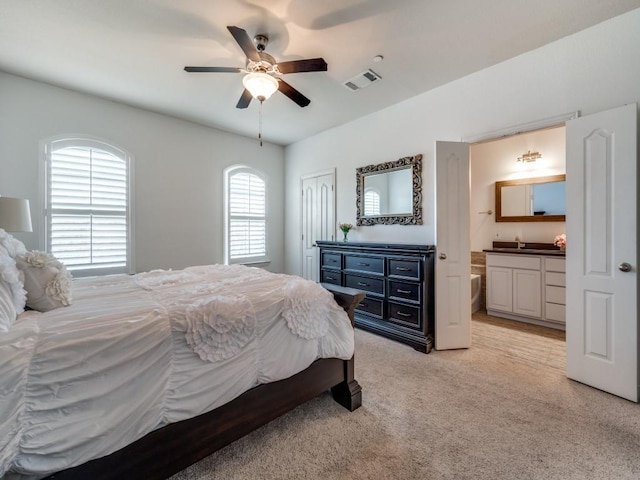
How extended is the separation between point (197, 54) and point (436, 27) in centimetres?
215

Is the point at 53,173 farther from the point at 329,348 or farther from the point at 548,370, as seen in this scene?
the point at 548,370

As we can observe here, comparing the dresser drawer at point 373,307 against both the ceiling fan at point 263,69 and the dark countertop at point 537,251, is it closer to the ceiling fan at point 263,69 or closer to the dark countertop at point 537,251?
the dark countertop at point 537,251

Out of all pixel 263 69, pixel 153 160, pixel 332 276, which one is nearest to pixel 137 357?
pixel 263 69

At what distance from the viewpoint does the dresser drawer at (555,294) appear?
3.37 meters

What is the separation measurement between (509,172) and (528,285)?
182cm

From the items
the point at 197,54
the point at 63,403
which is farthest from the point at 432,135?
the point at 63,403

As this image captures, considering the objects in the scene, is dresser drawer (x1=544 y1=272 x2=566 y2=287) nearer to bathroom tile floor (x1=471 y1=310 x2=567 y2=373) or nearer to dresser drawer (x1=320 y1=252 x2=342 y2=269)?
bathroom tile floor (x1=471 y1=310 x2=567 y2=373)

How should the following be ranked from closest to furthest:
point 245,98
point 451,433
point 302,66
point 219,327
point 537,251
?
point 219,327 < point 451,433 < point 302,66 < point 245,98 < point 537,251

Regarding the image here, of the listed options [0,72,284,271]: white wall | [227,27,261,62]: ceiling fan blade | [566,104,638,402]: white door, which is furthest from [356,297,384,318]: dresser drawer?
[227,27,261,62]: ceiling fan blade

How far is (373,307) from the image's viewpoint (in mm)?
3311

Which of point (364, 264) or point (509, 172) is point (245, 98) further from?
point (509, 172)

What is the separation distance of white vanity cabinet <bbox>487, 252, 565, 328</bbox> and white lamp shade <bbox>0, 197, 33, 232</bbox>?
17.6ft

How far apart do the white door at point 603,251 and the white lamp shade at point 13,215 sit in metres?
4.66

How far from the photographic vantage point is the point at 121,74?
2.83 m
